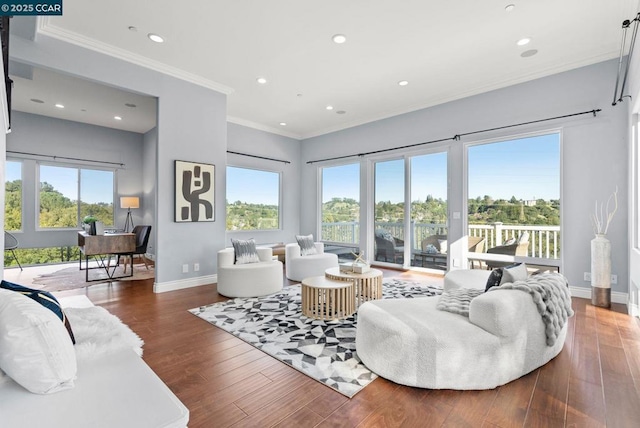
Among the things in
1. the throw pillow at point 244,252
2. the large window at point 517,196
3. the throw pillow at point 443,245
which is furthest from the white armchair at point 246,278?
the large window at point 517,196

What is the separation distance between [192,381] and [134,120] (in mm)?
6201

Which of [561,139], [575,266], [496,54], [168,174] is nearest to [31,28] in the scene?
[168,174]

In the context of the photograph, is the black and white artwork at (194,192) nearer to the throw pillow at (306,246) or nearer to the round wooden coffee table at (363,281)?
the throw pillow at (306,246)

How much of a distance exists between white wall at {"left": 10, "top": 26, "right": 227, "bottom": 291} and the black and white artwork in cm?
9

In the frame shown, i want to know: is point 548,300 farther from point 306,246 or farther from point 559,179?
point 306,246

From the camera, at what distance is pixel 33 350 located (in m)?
1.11

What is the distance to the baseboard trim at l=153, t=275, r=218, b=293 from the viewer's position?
4.19 metres

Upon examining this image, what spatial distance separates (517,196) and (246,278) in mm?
4109

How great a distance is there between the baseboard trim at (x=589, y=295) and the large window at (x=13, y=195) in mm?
9483

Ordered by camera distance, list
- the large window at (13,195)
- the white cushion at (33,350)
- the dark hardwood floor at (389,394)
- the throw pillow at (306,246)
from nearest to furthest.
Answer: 1. the white cushion at (33,350)
2. the dark hardwood floor at (389,394)
3. the throw pillow at (306,246)
4. the large window at (13,195)

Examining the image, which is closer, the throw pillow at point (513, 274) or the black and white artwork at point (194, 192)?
the throw pillow at point (513, 274)

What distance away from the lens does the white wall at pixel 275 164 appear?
6.43 metres

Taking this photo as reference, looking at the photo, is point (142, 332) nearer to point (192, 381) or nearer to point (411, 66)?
point (192, 381)

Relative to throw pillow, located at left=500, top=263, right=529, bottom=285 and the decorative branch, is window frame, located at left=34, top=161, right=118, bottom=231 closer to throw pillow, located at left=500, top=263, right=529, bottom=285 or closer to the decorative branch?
throw pillow, located at left=500, top=263, right=529, bottom=285
